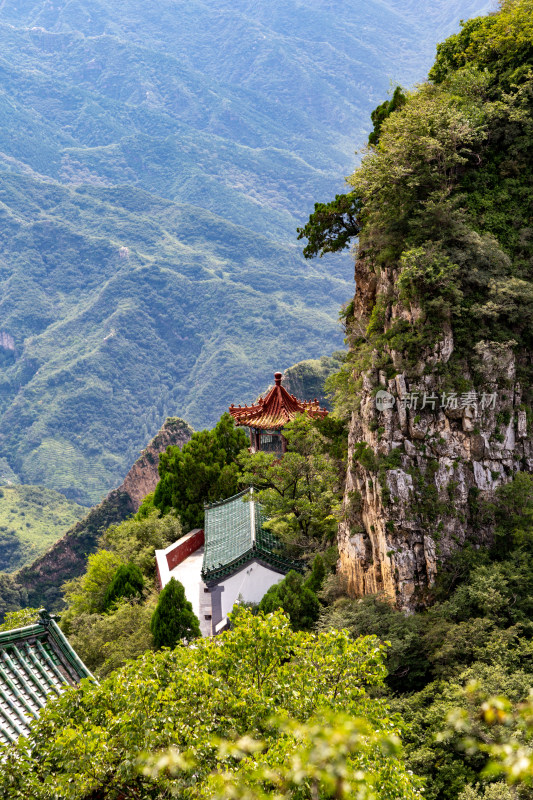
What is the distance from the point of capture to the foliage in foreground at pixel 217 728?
10.5 metres

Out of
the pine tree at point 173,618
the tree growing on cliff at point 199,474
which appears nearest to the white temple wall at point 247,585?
the pine tree at point 173,618

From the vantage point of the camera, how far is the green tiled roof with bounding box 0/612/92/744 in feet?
44.5

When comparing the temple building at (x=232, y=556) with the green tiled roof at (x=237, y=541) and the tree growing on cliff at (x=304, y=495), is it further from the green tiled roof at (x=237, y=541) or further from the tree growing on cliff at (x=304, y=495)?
the tree growing on cliff at (x=304, y=495)

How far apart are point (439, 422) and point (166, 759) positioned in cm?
1333

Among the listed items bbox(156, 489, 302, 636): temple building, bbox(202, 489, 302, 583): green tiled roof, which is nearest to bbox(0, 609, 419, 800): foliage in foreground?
bbox(156, 489, 302, 636): temple building

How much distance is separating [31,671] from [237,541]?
13.4 m

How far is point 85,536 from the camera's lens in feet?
225

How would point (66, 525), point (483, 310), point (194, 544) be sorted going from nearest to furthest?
1. point (483, 310)
2. point (194, 544)
3. point (66, 525)

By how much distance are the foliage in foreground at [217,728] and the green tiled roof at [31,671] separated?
1.28 m

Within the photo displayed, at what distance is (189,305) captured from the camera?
193375 mm

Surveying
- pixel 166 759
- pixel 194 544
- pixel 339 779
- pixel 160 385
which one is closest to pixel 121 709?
pixel 166 759

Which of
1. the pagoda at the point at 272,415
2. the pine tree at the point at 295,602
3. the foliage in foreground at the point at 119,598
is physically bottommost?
the foliage in foreground at the point at 119,598

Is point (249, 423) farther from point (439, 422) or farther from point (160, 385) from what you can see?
point (160, 385)

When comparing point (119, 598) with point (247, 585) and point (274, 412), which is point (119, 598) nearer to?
point (247, 585)
